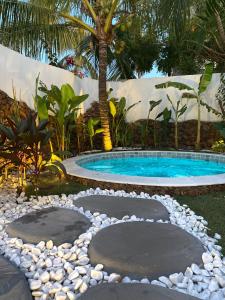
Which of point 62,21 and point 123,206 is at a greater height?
point 62,21

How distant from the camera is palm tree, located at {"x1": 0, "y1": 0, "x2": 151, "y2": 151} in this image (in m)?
7.21

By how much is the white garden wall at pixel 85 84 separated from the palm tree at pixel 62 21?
2.85ft

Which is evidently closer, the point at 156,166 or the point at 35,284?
the point at 35,284

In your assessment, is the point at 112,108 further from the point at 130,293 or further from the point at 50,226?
the point at 130,293

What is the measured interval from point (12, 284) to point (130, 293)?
762 mm

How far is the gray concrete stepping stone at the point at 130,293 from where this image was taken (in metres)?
1.80

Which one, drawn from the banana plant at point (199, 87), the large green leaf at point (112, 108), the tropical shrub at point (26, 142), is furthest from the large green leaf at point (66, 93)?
the banana plant at point (199, 87)

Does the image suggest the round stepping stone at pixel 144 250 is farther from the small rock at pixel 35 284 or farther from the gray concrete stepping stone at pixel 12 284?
the gray concrete stepping stone at pixel 12 284

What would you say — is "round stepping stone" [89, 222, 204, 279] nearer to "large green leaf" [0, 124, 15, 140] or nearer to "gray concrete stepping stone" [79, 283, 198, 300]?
"gray concrete stepping stone" [79, 283, 198, 300]

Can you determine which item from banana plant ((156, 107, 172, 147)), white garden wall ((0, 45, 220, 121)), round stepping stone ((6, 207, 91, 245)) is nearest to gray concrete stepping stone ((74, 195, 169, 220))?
round stepping stone ((6, 207, 91, 245))

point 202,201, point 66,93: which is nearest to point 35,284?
point 202,201

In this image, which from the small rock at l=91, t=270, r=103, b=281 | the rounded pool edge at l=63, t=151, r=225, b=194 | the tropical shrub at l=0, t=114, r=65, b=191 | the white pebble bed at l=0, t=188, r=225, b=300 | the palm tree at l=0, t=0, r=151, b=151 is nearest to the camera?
the white pebble bed at l=0, t=188, r=225, b=300

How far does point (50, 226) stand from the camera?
2924 mm

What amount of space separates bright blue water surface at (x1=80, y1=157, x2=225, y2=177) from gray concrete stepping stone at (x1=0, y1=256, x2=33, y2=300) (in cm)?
458
